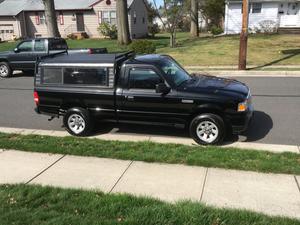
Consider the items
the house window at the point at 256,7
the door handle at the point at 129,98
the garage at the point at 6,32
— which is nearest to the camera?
the door handle at the point at 129,98

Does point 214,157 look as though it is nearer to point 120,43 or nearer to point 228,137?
point 228,137

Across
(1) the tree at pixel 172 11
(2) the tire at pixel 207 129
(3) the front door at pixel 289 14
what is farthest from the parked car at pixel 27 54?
(3) the front door at pixel 289 14

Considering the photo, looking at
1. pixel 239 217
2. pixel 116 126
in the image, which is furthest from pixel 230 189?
pixel 116 126

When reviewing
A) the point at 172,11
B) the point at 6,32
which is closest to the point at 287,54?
the point at 172,11

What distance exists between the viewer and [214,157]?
21.1 feet

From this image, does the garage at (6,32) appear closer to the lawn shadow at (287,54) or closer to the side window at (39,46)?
the side window at (39,46)

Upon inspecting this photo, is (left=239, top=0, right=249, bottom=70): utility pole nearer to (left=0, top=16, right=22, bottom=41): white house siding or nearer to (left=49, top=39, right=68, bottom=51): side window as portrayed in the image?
(left=49, top=39, right=68, bottom=51): side window

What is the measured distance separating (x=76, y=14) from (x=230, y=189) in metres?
37.2

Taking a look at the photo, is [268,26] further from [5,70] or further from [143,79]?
[143,79]

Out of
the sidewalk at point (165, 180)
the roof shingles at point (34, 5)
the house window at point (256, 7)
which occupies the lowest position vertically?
the sidewalk at point (165, 180)

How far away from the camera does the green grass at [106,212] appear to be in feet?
14.6

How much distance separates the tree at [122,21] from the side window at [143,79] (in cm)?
2036

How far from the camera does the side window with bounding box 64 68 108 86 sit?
7660 mm

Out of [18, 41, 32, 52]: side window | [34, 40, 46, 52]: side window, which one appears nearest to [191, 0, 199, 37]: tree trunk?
[34, 40, 46, 52]: side window
